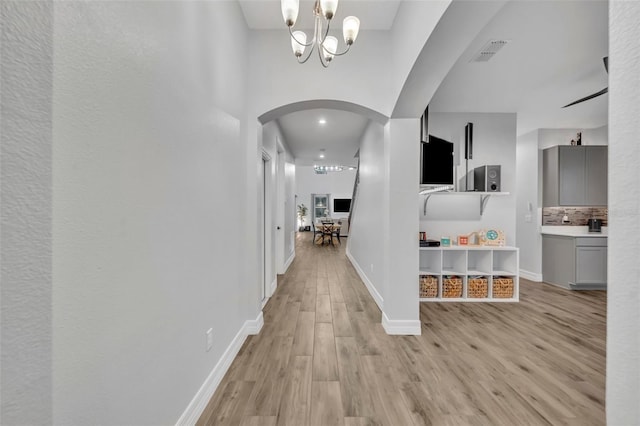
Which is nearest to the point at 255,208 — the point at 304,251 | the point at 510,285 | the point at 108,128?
the point at 108,128

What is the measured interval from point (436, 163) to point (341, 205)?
9.82 metres

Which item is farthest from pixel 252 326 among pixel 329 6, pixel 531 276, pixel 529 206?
pixel 529 206

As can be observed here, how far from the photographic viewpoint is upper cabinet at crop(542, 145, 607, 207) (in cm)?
455

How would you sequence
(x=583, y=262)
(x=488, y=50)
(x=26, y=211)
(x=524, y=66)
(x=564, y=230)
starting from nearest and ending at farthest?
1. (x=26, y=211)
2. (x=488, y=50)
3. (x=524, y=66)
4. (x=583, y=262)
5. (x=564, y=230)

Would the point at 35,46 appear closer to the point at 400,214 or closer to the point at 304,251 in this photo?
the point at 400,214

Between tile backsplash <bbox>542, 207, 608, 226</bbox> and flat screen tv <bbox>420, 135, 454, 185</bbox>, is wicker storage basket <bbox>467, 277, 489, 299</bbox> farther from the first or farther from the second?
tile backsplash <bbox>542, 207, 608, 226</bbox>

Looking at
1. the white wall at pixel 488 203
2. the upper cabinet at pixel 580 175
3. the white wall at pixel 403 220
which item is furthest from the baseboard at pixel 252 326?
the upper cabinet at pixel 580 175

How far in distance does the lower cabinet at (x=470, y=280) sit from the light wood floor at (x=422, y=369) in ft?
0.83

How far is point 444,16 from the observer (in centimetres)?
142

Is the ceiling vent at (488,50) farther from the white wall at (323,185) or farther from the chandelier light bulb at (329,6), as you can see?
the white wall at (323,185)

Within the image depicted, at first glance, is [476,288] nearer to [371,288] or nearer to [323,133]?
[371,288]

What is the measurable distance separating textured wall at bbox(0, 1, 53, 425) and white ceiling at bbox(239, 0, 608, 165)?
2299mm

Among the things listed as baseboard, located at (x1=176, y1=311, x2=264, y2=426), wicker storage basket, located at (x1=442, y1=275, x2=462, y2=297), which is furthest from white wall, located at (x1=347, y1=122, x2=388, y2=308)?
baseboard, located at (x1=176, y1=311, x2=264, y2=426)

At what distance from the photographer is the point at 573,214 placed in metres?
4.86
